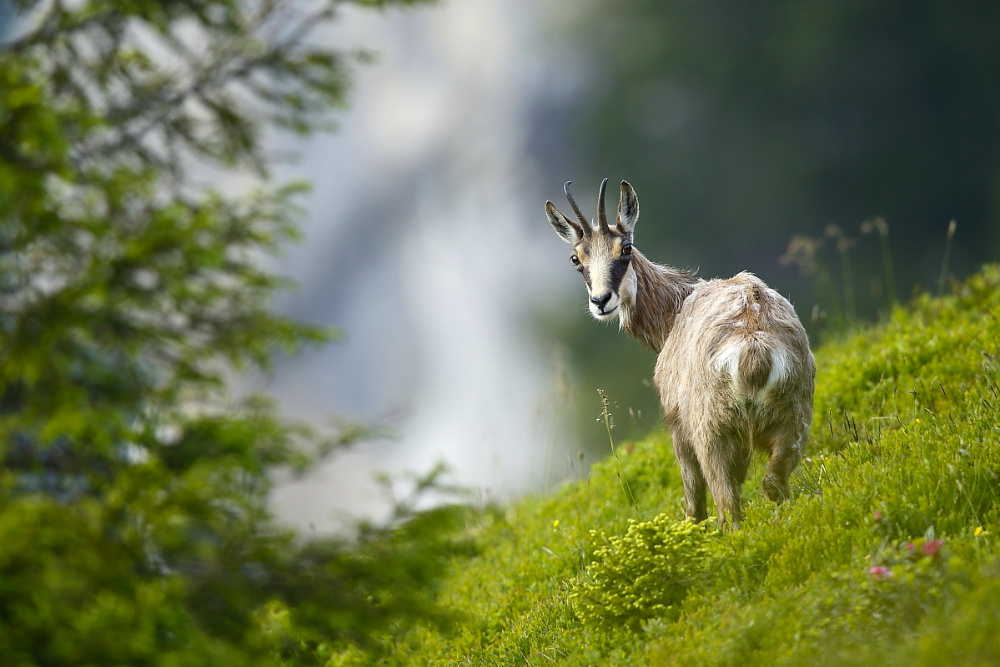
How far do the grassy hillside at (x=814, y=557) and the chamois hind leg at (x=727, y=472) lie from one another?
5.7 inches

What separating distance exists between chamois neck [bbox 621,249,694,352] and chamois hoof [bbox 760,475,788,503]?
2.02 m

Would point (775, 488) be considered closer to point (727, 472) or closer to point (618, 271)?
point (727, 472)

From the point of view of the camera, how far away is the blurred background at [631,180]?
34.2m

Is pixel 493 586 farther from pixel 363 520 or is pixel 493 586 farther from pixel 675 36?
pixel 675 36

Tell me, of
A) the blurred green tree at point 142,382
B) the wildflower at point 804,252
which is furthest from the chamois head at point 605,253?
the blurred green tree at point 142,382

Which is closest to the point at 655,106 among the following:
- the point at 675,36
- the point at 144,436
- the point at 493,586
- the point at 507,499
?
the point at 675,36

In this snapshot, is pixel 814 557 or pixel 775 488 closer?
pixel 814 557

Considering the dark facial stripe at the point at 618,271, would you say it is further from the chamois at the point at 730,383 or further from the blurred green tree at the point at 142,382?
the blurred green tree at the point at 142,382

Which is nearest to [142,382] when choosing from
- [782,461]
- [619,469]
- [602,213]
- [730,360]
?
[730,360]

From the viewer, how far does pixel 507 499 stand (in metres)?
10.1

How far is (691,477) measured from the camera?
630 centimetres

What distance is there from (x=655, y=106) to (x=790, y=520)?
42168 mm

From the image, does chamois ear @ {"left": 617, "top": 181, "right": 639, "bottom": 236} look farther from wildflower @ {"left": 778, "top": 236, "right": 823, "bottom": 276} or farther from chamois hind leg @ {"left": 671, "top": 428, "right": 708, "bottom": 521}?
wildflower @ {"left": 778, "top": 236, "right": 823, "bottom": 276}

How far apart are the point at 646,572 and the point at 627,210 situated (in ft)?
11.3
